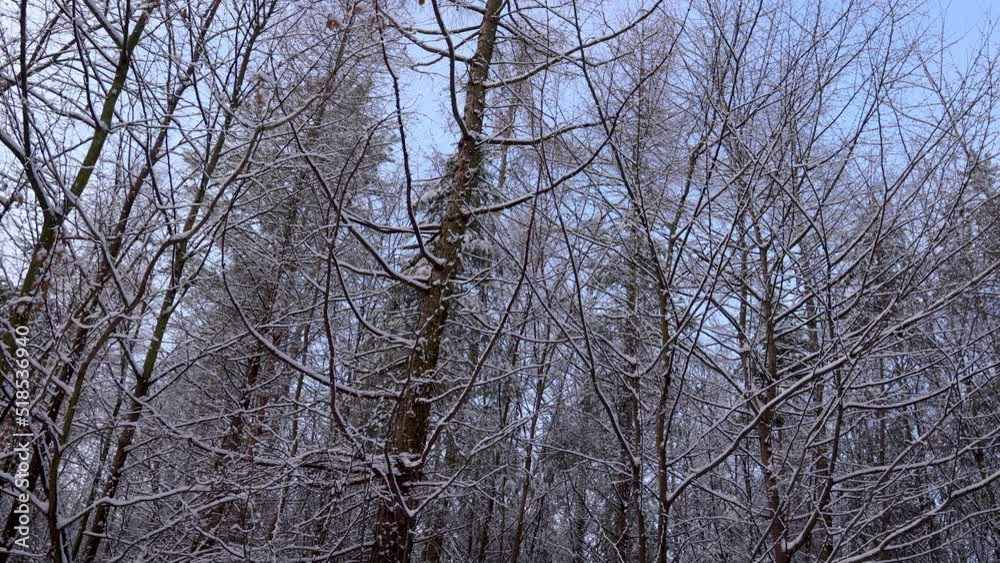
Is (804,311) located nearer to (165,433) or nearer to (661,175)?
(661,175)

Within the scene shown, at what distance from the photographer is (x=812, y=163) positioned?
3977 mm

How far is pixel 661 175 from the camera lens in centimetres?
436

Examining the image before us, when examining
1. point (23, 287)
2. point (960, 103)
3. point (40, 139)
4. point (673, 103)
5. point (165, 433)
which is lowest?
point (165, 433)

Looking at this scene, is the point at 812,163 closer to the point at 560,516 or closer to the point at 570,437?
the point at 570,437

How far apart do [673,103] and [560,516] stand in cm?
1037

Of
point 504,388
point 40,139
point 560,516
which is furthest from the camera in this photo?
point 560,516

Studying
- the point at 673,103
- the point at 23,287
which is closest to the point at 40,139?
the point at 23,287

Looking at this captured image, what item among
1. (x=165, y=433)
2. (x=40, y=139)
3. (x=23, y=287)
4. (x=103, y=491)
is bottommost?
(x=103, y=491)

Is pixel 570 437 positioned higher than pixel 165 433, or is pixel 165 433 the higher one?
pixel 570 437

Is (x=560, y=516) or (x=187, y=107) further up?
(x=187, y=107)

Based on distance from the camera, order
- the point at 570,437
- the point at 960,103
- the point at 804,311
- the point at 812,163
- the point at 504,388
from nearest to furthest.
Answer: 1. the point at 960,103
2. the point at 812,163
3. the point at 804,311
4. the point at 504,388
5. the point at 570,437

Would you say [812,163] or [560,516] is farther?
[560,516]

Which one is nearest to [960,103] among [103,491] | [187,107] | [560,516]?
[187,107]

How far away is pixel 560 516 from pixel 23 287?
11.9 m
